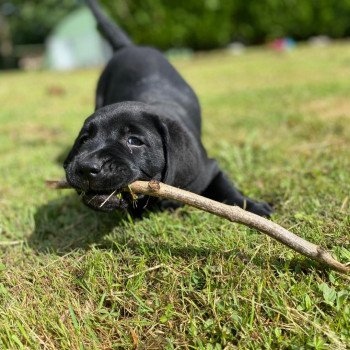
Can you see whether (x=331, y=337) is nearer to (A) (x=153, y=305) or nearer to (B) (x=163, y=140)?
(A) (x=153, y=305)

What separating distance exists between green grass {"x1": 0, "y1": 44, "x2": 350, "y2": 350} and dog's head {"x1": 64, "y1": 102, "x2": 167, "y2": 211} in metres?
0.32

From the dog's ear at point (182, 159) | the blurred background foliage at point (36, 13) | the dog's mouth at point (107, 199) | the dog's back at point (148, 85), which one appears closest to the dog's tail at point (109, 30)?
the dog's back at point (148, 85)

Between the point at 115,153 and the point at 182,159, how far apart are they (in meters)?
0.42

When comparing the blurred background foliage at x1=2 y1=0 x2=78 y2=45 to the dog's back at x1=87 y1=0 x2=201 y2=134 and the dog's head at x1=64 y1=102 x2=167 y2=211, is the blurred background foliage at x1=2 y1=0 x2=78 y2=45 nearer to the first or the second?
the dog's back at x1=87 y1=0 x2=201 y2=134

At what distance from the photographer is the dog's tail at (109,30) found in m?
4.78

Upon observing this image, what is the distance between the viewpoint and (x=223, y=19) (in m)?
16.1

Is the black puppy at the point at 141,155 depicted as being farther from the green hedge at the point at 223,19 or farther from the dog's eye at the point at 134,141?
the green hedge at the point at 223,19

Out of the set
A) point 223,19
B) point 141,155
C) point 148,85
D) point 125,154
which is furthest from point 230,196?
point 223,19

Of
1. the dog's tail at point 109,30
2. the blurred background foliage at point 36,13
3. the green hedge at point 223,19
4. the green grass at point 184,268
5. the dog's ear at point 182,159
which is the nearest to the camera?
the green grass at point 184,268

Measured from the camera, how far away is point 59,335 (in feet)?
6.44

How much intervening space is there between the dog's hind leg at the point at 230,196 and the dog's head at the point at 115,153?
594mm

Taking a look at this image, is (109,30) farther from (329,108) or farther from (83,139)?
(329,108)

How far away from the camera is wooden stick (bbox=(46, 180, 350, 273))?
198 cm

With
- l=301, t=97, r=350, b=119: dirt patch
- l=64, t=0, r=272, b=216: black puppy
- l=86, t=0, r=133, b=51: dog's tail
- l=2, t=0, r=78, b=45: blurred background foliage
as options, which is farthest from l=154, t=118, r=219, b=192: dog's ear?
l=2, t=0, r=78, b=45: blurred background foliage
